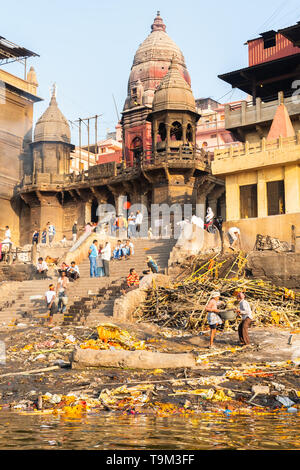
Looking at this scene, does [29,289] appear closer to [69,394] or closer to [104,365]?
[104,365]

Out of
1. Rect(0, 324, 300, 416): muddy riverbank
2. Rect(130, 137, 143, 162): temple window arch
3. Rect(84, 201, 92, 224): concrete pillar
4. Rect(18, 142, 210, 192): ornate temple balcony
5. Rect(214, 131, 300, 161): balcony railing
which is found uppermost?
Rect(130, 137, 143, 162): temple window arch

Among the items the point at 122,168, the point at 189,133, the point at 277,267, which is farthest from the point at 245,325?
the point at 122,168

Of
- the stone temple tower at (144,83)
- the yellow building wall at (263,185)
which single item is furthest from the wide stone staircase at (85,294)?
the stone temple tower at (144,83)

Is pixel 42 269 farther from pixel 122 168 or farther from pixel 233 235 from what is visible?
pixel 122 168

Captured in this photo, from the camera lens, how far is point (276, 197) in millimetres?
21219

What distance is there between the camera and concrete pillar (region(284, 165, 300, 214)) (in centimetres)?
2057

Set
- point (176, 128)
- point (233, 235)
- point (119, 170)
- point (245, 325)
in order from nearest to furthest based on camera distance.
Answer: point (245, 325) < point (233, 235) < point (176, 128) < point (119, 170)

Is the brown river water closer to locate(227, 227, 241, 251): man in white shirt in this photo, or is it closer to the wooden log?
the wooden log

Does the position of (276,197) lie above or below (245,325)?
above

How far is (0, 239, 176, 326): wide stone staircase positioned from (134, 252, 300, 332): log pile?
4.24 feet

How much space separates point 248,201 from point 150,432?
1650cm

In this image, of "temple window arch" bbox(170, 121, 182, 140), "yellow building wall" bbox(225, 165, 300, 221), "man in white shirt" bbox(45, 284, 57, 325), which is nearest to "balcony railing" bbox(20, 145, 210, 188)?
"temple window arch" bbox(170, 121, 182, 140)
